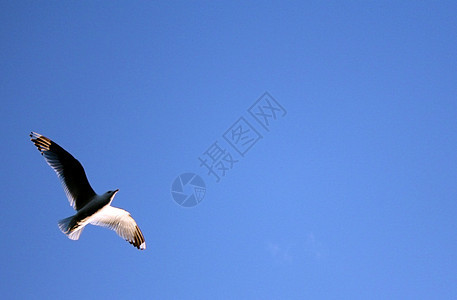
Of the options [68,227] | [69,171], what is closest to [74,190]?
[69,171]

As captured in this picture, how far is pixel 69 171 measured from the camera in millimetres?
9977

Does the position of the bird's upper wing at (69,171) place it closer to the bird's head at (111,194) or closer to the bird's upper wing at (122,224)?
the bird's head at (111,194)

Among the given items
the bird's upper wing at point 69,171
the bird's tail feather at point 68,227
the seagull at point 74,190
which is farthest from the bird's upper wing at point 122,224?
the bird's tail feather at point 68,227

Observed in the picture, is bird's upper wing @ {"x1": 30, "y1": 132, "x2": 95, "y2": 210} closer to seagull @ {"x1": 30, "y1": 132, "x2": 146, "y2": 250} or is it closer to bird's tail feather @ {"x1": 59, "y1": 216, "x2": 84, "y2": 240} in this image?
seagull @ {"x1": 30, "y1": 132, "x2": 146, "y2": 250}

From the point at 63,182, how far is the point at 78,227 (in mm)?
1277

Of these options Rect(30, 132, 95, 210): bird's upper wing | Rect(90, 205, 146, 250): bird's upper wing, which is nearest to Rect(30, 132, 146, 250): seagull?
Rect(30, 132, 95, 210): bird's upper wing

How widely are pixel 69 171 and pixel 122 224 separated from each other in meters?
2.15

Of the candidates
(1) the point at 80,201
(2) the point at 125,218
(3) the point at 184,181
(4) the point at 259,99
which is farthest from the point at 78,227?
(4) the point at 259,99

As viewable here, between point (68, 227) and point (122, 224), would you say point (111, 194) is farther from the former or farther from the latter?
point (122, 224)

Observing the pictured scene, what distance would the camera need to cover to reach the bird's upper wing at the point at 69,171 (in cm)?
987

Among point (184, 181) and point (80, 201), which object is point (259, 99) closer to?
point (184, 181)

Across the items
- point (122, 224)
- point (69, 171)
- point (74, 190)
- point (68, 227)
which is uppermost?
point (69, 171)

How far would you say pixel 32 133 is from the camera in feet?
32.4

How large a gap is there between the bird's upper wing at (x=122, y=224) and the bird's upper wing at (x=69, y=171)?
85 cm
